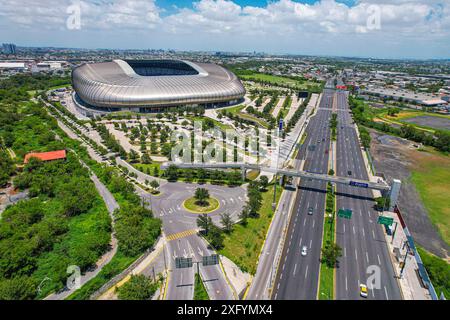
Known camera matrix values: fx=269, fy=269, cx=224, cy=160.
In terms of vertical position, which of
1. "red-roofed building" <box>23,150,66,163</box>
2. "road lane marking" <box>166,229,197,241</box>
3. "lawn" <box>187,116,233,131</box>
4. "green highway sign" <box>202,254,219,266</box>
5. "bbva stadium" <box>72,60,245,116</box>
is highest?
"bbva stadium" <box>72,60,245,116</box>

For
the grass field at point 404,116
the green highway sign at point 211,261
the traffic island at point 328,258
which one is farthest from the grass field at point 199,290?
the grass field at point 404,116

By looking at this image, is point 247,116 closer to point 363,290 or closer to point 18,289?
point 363,290

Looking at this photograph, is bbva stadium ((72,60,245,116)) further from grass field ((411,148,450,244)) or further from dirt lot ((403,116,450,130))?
grass field ((411,148,450,244))

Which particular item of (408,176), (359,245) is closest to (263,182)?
(359,245)

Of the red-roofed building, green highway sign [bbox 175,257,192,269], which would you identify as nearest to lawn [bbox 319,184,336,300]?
green highway sign [bbox 175,257,192,269]

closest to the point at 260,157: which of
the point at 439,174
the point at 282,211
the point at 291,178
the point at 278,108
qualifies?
the point at 291,178
